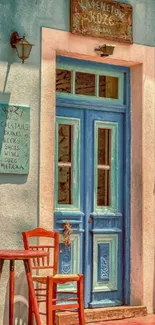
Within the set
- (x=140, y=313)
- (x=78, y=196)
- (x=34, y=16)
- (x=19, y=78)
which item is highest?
(x=34, y=16)

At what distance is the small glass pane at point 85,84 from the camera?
9148mm

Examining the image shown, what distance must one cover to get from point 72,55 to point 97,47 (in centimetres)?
31

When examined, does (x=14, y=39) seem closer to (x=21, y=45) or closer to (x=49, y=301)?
(x=21, y=45)

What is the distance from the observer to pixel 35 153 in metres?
8.51

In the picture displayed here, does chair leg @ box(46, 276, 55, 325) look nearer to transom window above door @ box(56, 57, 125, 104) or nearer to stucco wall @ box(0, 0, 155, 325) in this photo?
stucco wall @ box(0, 0, 155, 325)

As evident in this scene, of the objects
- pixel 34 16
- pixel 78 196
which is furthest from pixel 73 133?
pixel 34 16

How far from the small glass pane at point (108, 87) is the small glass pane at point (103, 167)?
0.42m

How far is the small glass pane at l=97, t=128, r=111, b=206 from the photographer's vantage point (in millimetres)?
9289

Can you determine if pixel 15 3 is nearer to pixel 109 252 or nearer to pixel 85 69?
pixel 85 69

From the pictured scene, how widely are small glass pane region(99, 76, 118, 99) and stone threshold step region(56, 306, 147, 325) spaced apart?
2483mm

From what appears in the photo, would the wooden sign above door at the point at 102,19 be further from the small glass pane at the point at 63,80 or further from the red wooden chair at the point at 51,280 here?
the red wooden chair at the point at 51,280

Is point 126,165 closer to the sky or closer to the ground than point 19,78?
closer to the ground

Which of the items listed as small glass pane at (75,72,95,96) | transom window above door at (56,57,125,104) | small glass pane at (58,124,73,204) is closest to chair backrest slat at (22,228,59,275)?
small glass pane at (58,124,73,204)

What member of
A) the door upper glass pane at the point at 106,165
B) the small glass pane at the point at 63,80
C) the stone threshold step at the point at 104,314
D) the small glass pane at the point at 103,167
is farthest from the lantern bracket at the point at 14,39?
the stone threshold step at the point at 104,314
